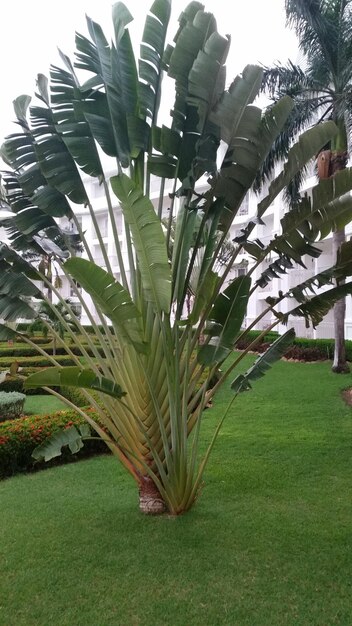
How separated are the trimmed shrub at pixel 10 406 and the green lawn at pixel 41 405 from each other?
0.63 metres

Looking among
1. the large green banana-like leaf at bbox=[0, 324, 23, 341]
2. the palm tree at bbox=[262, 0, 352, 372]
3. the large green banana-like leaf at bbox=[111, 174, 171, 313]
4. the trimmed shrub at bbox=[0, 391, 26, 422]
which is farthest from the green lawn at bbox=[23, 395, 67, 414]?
the large green banana-like leaf at bbox=[111, 174, 171, 313]

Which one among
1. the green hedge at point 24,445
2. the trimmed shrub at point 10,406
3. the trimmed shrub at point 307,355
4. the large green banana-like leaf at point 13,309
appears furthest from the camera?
the trimmed shrub at point 307,355

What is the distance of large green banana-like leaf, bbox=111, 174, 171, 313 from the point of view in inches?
149

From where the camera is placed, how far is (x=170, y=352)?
451cm

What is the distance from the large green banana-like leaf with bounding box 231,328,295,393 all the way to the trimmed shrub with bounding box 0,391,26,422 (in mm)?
6954

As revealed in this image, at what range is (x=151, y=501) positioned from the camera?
499cm

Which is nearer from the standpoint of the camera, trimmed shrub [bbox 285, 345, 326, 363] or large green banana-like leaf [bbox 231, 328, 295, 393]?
large green banana-like leaf [bbox 231, 328, 295, 393]

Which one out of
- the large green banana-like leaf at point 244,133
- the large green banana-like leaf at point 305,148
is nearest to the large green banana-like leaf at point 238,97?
the large green banana-like leaf at point 244,133

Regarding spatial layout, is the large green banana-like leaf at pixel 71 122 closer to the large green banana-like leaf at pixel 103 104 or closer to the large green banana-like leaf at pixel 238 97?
the large green banana-like leaf at pixel 103 104

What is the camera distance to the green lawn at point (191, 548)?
3.57m

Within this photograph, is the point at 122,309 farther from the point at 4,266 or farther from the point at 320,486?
the point at 320,486

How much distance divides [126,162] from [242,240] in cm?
131

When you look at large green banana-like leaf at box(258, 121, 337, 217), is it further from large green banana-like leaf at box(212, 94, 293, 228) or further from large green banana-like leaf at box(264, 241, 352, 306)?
large green banana-like leaf at box(264, 241, 352, 306)

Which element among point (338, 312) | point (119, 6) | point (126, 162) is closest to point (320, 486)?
point (126, 162)
